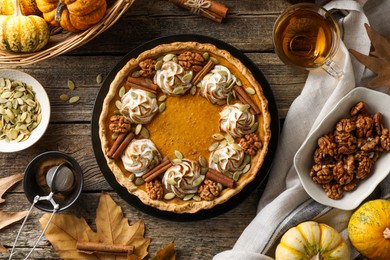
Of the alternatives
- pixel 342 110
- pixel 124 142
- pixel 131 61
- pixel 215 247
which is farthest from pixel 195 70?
pixel 215 247

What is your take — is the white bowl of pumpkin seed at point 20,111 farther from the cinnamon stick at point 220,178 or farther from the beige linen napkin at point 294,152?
the beige linen napkin at point 294,152

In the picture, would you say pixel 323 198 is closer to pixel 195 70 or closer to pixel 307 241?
pixel 307 241

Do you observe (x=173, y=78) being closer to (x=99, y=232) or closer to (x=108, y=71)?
(x=108, y=71)

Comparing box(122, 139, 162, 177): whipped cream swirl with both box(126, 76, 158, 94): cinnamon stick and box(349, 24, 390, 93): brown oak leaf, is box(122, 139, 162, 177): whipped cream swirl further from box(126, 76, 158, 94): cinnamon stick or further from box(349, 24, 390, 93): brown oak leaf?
box(349, 24, 390, 93): brown oak leaf

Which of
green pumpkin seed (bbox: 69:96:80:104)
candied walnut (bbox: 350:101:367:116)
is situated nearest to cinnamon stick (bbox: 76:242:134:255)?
green pumpkin seed (bbox: 69:96:80:104)

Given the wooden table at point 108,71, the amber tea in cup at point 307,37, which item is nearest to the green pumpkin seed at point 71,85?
the wooden table at point 108,71
